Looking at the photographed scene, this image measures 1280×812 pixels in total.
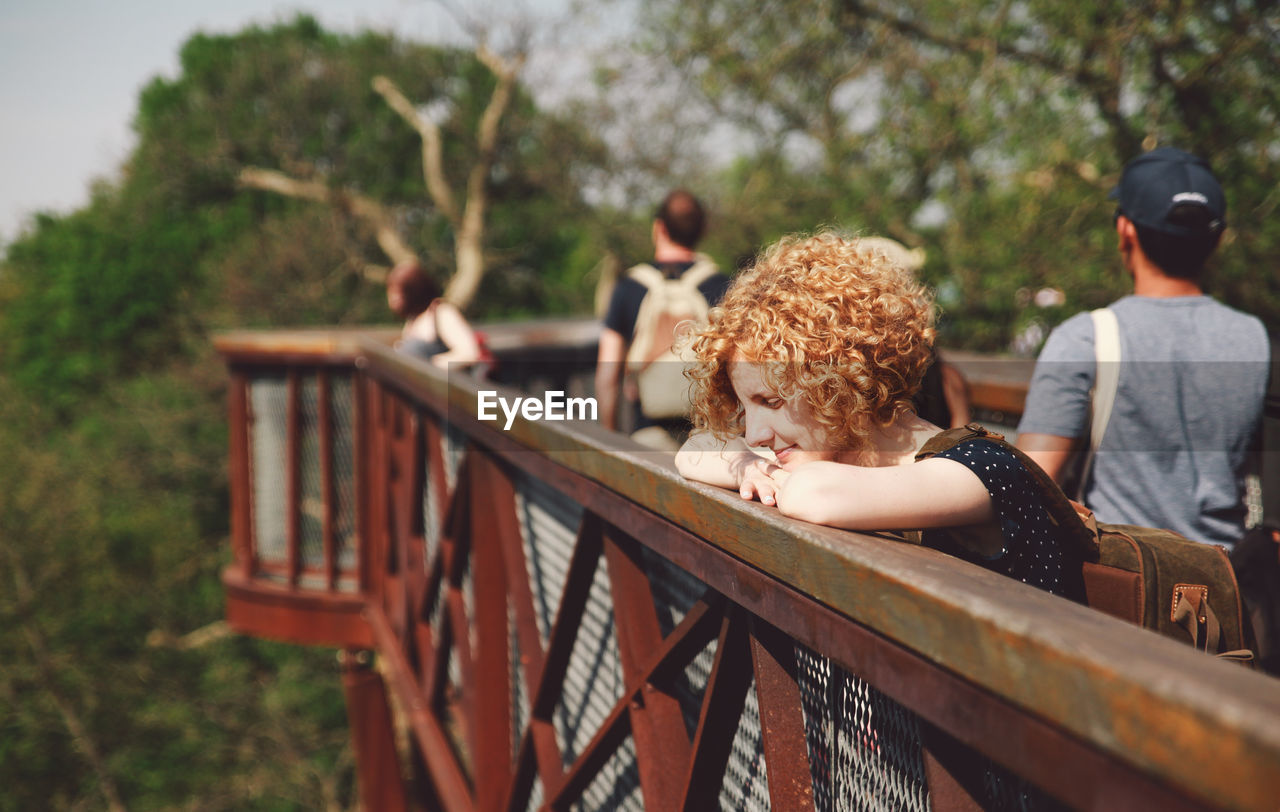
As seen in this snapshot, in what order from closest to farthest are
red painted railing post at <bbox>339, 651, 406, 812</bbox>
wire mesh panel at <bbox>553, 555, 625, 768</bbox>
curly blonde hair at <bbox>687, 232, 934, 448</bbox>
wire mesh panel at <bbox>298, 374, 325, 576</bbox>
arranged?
curly blonde hair at <bbox>687, 232, 934, 448</bbox>
wire mesh panel at <bbox>553, 555, 625, 768</bbox>
red painted railing post at <bbox>339, 651, 406, 812</bbox>
wire mesh panel at <bbox>298, 374, 325, 576</bbox>

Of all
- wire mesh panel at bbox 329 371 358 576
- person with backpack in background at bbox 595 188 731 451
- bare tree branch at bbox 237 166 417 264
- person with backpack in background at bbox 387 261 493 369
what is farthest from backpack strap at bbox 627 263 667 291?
bare tree branch at bbox 237 166 417 264

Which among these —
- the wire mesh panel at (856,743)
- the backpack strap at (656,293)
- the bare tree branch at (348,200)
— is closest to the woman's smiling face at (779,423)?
the wire mesh panel at (856,743)

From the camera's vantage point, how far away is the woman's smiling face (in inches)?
50.0

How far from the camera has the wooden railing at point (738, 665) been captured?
2.03 feet

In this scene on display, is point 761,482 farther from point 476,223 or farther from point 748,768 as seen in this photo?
point 476,223

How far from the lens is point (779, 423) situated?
4.21 feet

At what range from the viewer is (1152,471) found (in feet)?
6.32

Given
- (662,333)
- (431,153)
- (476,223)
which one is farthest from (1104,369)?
(431,153)

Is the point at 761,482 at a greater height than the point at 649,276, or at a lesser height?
lesser

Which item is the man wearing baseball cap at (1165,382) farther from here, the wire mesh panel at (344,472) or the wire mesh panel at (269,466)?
the wire mesh panel at (269,466)

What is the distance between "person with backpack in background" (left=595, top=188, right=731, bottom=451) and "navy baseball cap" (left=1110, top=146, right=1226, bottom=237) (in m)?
1.35

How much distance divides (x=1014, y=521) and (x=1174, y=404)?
964 millimetres

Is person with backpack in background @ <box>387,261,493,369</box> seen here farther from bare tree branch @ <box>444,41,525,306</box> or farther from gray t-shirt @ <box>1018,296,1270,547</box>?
bare tree branch @ <box>444,41,525,306</box>

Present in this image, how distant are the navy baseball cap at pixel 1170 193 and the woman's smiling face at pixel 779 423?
1.08 meters
